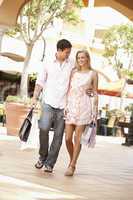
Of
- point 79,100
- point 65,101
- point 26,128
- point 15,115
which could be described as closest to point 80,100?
point 79,100

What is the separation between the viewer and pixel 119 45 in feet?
109

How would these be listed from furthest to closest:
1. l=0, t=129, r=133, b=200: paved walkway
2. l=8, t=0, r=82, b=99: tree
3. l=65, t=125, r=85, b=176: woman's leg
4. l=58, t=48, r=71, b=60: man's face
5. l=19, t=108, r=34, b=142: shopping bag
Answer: l=8, t=0, r=82, b=99: tree < l=19, t=108, r=34, b=142: shopping bag < l=58, t=48, r=71, b=60: man's face < l=65, t=125, r=85, b=176: woman's leg < l=0, t=129, r=133, b=200: paved walkway

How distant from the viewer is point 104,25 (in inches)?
1666

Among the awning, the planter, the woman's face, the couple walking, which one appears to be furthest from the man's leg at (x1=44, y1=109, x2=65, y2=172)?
the planter

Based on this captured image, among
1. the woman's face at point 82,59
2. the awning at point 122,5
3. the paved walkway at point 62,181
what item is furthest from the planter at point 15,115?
the woman's face at point 82,59

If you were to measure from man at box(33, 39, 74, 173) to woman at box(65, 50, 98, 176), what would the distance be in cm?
9

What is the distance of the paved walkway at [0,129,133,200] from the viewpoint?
6.19 metres

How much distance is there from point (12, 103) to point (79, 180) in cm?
914

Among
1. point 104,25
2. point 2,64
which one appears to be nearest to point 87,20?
point 104,25

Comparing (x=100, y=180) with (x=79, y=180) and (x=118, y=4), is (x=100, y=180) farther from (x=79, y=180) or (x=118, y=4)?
(x=118, y=4)

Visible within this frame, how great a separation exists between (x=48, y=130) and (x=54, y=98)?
0.42 metres

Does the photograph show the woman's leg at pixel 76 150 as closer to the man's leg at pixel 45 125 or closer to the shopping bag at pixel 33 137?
the man's leg at pixel 45 125

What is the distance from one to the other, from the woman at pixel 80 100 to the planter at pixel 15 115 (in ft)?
27.0

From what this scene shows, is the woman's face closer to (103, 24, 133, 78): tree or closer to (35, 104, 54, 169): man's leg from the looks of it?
(35, 104, 54, 169): man's leg
